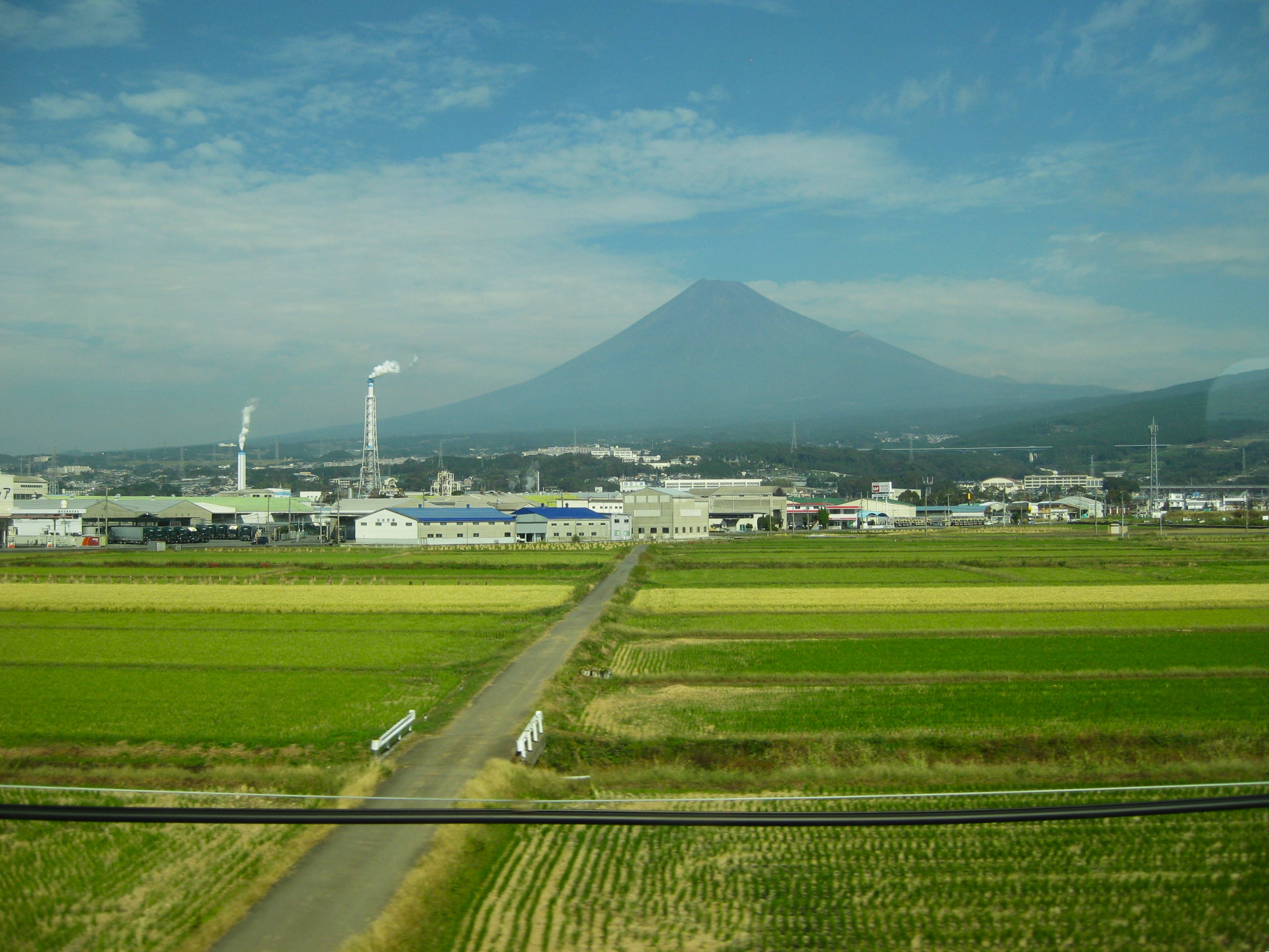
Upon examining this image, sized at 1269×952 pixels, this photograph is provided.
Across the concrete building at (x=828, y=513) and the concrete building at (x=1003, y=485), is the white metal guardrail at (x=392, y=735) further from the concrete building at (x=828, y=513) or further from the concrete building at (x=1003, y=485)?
the concrete building at (x=1003, y=485)

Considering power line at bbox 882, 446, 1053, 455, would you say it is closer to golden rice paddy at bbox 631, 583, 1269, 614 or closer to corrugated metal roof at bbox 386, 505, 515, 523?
corrugated metal roof at bbox 386, 505, 515, 523

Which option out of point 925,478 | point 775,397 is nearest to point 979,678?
A: point 925,478

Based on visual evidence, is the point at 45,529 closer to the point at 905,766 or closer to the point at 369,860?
the point at 369,860

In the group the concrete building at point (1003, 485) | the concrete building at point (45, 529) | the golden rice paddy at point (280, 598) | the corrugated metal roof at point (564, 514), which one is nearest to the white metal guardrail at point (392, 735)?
the golden rice paddy at point (280, 598)

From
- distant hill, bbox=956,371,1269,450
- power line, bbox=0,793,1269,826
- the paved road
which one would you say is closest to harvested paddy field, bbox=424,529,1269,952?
the paved road

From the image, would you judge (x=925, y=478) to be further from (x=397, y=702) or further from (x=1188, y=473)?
(x=397, y=702)
